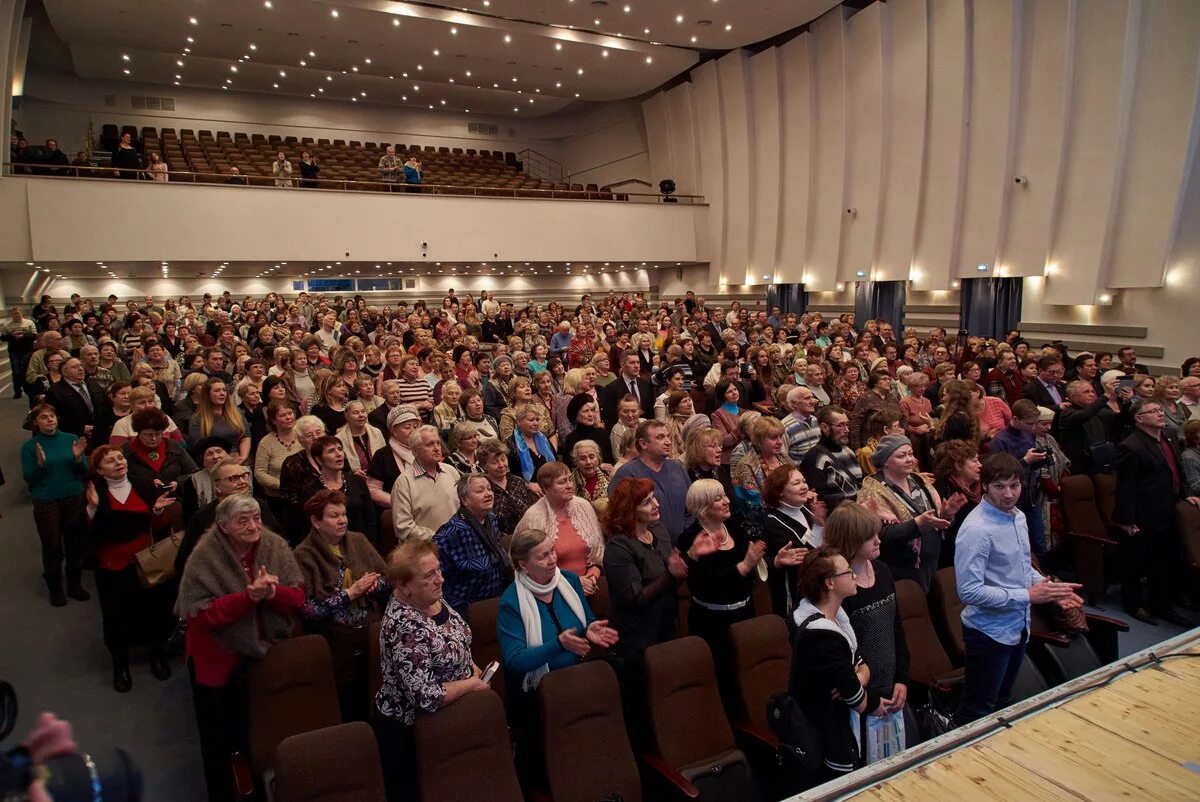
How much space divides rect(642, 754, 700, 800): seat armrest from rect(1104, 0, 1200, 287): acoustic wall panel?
1093cm

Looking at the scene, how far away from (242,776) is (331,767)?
0.53 metres

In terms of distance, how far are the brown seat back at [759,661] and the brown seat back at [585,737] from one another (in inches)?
22.6

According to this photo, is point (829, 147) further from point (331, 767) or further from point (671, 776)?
point (331, 767)

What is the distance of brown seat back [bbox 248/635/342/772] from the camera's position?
111 inches

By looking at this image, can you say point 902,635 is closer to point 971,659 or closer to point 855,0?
point 971,659

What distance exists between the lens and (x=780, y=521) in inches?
134

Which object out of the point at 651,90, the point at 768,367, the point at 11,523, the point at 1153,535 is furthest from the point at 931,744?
the point at 651,90

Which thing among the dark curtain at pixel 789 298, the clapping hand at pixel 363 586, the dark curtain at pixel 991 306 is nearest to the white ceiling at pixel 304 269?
the dark curtain at pixel 789 298

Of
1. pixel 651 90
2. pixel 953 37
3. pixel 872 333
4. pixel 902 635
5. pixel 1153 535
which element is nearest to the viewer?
pixel 902 635

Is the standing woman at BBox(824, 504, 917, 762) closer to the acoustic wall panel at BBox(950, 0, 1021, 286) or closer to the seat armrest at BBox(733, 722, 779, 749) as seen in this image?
the seat armrest at BBox(733, 722, 779, 749)

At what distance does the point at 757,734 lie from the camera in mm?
2938

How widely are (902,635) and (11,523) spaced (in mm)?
6312

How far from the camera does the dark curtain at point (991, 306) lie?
12594 mm

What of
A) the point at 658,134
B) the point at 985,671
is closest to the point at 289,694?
the point at 985,671
